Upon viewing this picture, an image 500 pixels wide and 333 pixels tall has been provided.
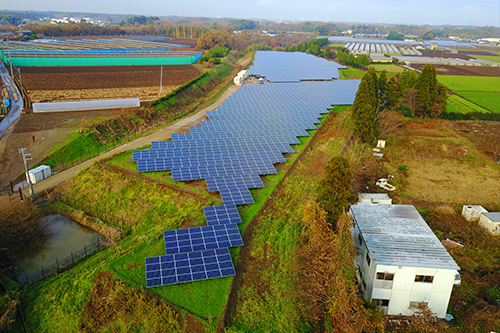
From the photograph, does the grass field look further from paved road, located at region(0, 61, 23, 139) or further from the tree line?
paved road, located at region(0, 61, 23, 139)

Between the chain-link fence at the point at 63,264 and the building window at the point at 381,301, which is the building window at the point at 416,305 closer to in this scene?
the building window at the point at 381,301

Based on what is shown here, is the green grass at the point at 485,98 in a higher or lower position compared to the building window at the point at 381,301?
higher

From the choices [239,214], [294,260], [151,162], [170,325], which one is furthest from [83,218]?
[294,260]

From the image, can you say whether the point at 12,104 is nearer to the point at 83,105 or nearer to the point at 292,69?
the point at 83,105

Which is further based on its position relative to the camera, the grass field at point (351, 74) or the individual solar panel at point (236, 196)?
the grass field at point (351, 74)

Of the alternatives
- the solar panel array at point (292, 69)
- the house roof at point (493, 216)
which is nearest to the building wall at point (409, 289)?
the house roof at point (493, 216)

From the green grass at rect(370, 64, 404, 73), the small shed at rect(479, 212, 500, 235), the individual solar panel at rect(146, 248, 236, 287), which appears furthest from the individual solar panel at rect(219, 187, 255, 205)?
the green grass at rect(370, 64, 404, 73)
